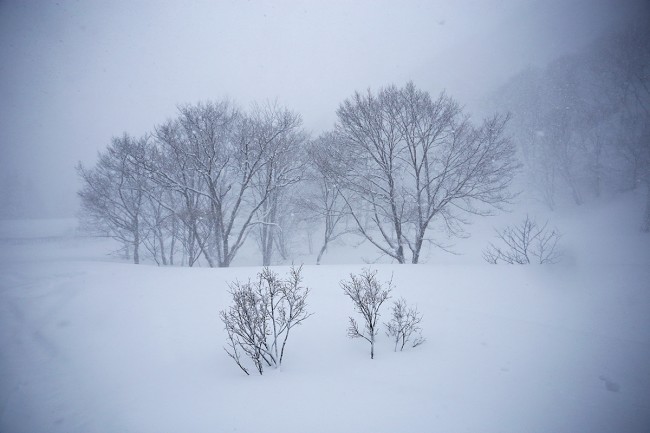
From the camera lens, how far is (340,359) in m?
5.08

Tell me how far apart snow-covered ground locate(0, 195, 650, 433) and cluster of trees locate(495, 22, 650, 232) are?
1677 cm

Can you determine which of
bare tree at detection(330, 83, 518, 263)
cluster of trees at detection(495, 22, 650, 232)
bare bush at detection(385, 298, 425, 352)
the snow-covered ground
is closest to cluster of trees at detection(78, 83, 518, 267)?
bare tree at detection(330, 83, 518, 263)

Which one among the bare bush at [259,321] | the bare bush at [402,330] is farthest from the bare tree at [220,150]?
the bare bush at [402,330]

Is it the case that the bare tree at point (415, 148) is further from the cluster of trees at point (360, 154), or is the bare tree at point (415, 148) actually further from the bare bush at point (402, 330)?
the bare bush at point (402, 330)

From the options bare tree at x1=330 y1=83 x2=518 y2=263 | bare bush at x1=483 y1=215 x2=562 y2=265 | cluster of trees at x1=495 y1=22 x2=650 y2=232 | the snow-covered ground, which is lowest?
the snow-covered ground

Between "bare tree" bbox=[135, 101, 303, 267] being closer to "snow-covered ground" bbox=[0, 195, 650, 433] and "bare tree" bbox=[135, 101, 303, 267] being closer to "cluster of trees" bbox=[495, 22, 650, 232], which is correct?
"snow-covered ground" bbox=[0, 195, 650, 433]

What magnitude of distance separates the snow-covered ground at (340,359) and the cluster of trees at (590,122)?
16766 mm

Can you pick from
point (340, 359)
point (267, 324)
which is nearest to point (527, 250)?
point (340, 359)

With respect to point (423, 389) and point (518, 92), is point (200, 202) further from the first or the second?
point (518, 92)

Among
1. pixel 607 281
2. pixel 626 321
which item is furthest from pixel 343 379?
pixel 607 281

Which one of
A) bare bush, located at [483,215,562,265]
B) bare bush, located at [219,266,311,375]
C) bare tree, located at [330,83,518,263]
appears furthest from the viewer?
bare tree, located at [330,83,518,263]

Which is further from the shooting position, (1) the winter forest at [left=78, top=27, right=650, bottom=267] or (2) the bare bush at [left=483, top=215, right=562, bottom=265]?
(1) the winter forest at [left=78, top=27, right=650, bottom=267]

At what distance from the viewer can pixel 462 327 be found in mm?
5844

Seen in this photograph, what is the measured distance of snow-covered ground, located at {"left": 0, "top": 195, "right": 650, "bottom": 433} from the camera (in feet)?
12.4
